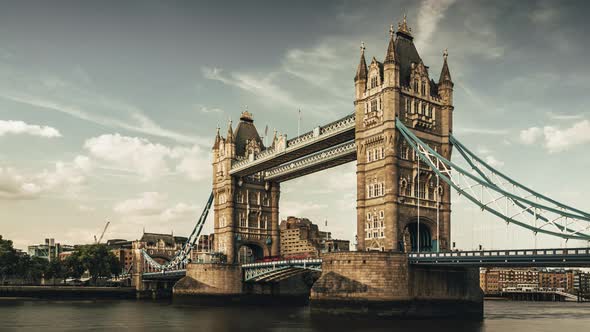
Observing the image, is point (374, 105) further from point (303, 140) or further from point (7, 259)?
point (7, 259)

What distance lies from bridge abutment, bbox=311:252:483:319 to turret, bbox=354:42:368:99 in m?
18.9

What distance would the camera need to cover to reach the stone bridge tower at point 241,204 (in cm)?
10006

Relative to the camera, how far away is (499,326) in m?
57.4

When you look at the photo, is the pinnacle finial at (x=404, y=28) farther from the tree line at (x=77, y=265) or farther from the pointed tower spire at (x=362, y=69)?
the tree line at (x=77, y=265)

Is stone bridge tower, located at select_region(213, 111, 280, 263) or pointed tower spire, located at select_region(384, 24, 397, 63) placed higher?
pointed tower spire, located at select_region(384, 24, 397, 63)

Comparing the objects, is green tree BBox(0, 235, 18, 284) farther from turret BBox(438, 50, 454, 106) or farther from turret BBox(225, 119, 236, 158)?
turret BBox(438, 50, 454, 106)

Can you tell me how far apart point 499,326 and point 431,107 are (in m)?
24.5

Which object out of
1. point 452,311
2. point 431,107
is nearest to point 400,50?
point 431,107

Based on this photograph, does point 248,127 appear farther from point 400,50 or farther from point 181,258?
point 400,50

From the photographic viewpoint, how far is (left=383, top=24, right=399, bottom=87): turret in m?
67.4

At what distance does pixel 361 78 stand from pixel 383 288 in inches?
945

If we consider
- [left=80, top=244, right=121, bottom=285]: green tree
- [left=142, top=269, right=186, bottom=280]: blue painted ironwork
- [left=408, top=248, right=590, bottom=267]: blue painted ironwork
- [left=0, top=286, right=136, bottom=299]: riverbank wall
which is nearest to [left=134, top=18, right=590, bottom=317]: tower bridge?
[left=408, top=248, right=590, bottom=267]: blue painted ironwork

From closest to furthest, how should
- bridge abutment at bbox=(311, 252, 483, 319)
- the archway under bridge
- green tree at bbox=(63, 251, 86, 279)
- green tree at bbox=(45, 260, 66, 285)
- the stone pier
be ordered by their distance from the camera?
bridge abutment at bbox=(311, 252, 483, 319), the stone pier, the archway under bridge, green tree at bbox=(63, 251, 86, 279), green tree at bbox=(45, 260, 66, 285)

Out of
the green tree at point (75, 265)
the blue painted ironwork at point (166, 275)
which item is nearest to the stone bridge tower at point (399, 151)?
the blue painted ironwork at point (166, 275)
